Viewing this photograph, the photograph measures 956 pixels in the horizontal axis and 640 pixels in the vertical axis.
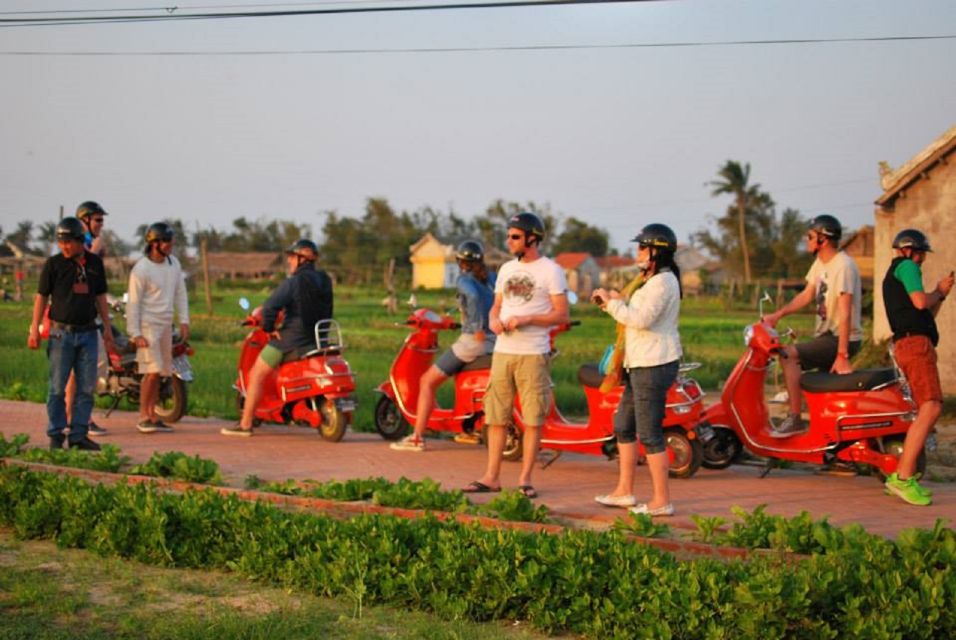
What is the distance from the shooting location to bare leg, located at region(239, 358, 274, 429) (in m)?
11.1

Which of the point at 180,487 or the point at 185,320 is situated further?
the point at 185,320

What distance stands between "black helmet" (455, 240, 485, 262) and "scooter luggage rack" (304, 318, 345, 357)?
5.66ft

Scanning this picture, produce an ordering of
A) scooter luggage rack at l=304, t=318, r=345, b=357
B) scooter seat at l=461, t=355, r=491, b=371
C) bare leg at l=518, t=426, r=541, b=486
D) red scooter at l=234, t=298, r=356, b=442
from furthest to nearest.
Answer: scooter luggage rack at l=304, t=318, r=345, b=357 → red scooter at l=234, t=298, r=356, b=442 → scooter seat at l=461, t=355, r=491, b=371 → bare leg at l=518, t=426, r=541, b=486

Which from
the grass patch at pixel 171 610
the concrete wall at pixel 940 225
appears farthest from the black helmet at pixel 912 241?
the concrete wall at pixel 940 225

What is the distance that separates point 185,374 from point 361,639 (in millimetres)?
7039

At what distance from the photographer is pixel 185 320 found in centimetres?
1164

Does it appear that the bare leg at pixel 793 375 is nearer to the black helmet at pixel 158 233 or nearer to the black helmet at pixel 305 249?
the black helmet at pixel 305 249

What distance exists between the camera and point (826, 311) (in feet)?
30.7

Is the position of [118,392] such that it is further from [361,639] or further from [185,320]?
[361,639]

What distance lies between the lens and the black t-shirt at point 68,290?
9.91 metres

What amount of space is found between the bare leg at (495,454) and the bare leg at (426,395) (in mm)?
2002

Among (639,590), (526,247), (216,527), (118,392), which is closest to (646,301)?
(526,247)

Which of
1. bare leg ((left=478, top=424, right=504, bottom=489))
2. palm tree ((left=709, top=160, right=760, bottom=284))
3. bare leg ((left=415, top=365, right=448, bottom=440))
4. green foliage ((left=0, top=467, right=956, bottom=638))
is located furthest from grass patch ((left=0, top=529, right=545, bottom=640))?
palm tree ((left=709, top=160, right=760, bottom=284))

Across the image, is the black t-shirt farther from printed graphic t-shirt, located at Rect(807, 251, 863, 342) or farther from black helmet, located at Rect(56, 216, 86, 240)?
printed graphic t-shirt, located at Rect(807, 251, 863, 342)
